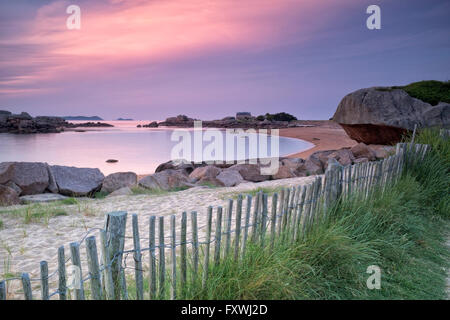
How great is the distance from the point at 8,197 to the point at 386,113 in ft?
36.7

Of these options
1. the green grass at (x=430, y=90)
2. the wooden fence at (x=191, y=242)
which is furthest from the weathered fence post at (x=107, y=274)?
the green grass at (x=430, y=90)

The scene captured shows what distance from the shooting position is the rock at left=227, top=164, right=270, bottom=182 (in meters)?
9.91

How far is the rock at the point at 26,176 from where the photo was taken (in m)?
8.23

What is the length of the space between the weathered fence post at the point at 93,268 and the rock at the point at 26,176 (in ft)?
24.2

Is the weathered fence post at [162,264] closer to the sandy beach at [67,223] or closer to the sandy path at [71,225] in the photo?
the sandy path at [71,225]

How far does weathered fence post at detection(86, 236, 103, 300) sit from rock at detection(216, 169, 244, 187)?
705 centimetres

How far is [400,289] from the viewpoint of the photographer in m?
3.29

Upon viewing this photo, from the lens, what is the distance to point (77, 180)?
914 cm

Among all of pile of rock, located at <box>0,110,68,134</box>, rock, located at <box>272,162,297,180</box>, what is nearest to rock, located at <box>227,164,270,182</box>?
rock, located at <box>272,162,297,180</box>

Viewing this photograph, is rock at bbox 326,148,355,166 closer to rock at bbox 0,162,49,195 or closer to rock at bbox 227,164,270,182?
rock at bbox 227,164,270,182

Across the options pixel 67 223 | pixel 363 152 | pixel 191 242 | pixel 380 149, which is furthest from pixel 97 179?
pixel 380 149
